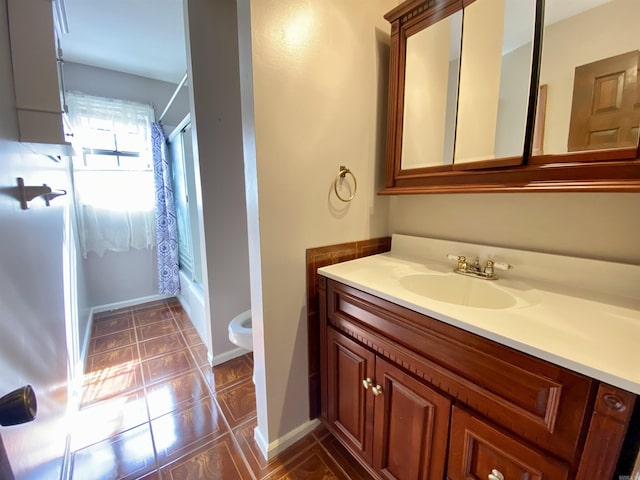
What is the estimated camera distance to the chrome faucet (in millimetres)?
1028

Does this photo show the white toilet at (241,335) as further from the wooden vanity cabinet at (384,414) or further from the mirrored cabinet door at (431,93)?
the mirrored cabinet door at (431,93)

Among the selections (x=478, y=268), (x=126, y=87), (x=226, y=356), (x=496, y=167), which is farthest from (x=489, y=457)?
(x=126, y=87)

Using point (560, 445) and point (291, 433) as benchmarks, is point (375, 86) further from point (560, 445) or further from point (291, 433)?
point (291, 433)

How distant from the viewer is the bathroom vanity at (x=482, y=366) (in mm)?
536

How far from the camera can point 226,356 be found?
195 centimetres

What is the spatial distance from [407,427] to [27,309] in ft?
4.10

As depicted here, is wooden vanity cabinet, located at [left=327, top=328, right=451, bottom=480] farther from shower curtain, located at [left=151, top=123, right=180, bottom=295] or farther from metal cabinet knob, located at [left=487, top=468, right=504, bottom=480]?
shower curtain, located at [left=151, top=123, right=180, bottom=295]

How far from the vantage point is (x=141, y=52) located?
91.4 inches

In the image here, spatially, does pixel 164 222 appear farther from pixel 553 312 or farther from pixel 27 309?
pixel 553 312

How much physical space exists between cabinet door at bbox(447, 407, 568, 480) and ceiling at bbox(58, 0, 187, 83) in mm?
2692

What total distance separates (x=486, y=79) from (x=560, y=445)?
119 centimetres

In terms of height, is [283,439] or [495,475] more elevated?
[495,475]

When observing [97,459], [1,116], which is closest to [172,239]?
[97,459]

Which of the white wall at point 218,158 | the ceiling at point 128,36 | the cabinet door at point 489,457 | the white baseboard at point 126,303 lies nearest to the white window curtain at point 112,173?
the ceiling at point 128,36
